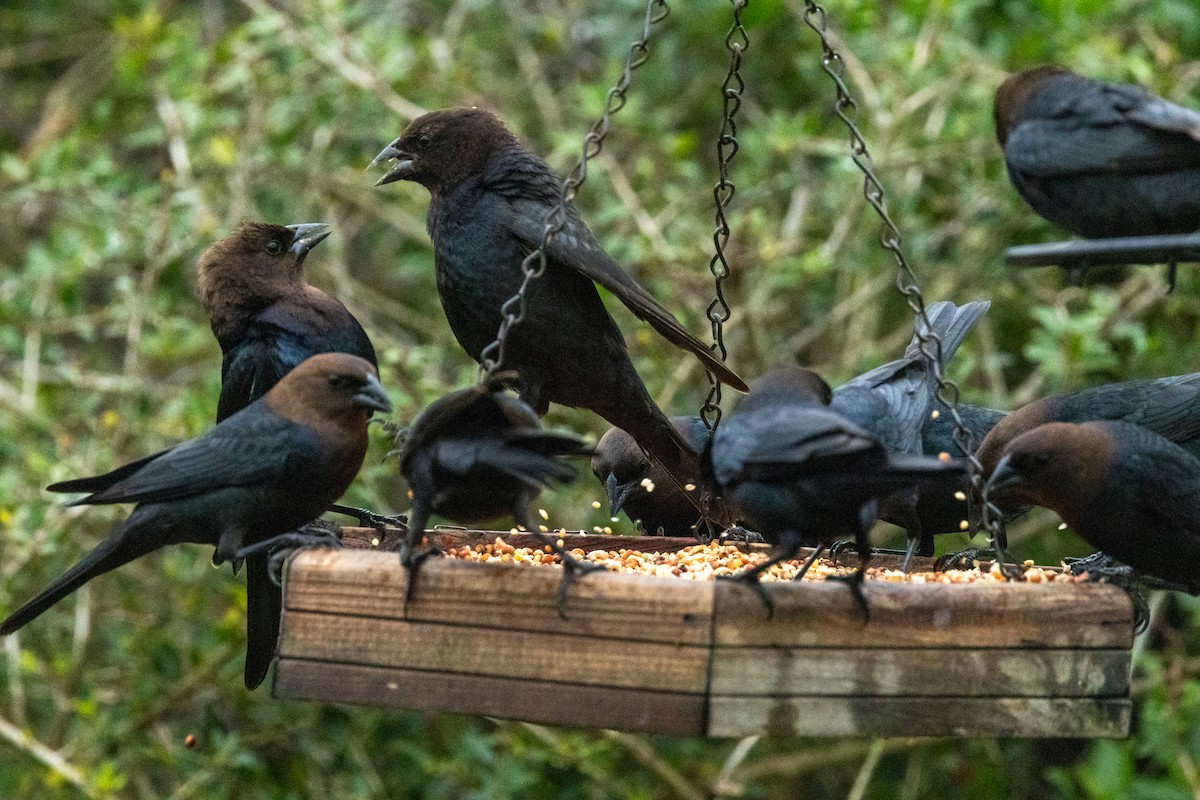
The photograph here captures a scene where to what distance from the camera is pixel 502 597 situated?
3092 mm

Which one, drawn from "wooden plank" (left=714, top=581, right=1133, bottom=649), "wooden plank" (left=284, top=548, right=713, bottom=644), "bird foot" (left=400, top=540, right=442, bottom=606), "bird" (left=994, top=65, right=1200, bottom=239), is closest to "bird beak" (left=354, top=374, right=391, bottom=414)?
"wooden plank" (left=284, top=548, right=713, bottom=644)

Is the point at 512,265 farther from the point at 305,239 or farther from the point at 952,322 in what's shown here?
the point at 952,322

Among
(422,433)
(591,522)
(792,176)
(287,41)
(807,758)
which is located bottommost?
(807,758)

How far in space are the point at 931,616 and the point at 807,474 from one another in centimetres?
40

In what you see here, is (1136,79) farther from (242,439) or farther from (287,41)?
(242,439)

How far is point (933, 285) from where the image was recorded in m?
6.82

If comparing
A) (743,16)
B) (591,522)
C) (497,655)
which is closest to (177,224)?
(591,522)

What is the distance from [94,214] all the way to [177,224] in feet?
2.06

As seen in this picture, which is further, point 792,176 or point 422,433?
point 792,176

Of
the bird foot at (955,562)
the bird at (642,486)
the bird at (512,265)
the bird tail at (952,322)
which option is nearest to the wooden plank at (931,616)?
the bird foot at (955,562)

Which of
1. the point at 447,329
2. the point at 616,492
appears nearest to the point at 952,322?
the point at 616,492

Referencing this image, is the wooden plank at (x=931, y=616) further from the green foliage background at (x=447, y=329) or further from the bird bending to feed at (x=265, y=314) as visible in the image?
the green foliage background at (x=447, y=329)

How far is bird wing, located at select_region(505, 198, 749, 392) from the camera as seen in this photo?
13.8 feet

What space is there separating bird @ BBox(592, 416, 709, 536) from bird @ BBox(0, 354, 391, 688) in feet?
5.18
